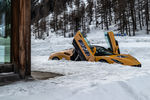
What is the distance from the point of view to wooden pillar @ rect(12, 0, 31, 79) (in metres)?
3.21

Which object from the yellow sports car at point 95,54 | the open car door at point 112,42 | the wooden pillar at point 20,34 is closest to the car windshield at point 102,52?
the yellow sports car at point 95,54

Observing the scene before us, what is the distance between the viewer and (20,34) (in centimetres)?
322

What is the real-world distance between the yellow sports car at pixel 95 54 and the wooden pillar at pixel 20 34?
3.97 m

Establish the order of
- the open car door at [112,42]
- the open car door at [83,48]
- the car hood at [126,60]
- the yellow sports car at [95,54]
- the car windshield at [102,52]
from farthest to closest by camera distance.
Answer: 1. the open car door at [112,42]
2. the car windshield at [102,52]
3. the open car door at [83,48]
4. the yellow sports car at [95,54]
5. the car hood at [126,60]

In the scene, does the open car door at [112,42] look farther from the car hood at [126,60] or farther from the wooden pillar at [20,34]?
the wooden pillar at [20,34]

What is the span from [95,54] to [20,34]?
4563 millimetres

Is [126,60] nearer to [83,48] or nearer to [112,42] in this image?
[112,42]

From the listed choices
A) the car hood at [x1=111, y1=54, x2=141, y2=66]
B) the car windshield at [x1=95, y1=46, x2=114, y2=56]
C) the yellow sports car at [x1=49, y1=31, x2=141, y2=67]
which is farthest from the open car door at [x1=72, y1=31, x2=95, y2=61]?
the car hood at [x1=111, y1=54, x2=141, y2=66]

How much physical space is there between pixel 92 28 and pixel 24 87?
43656mm

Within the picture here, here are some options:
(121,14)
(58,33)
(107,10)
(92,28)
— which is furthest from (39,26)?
(121,14)

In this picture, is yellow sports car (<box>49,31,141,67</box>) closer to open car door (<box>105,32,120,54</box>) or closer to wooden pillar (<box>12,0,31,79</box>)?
open car door (<box>105,32,120,54</box>)

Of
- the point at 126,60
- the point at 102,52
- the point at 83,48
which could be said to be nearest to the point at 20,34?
the point at 83,48

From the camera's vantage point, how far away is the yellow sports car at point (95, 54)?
247 inches

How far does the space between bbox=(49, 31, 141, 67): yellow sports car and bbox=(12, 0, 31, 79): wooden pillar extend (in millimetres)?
3975
